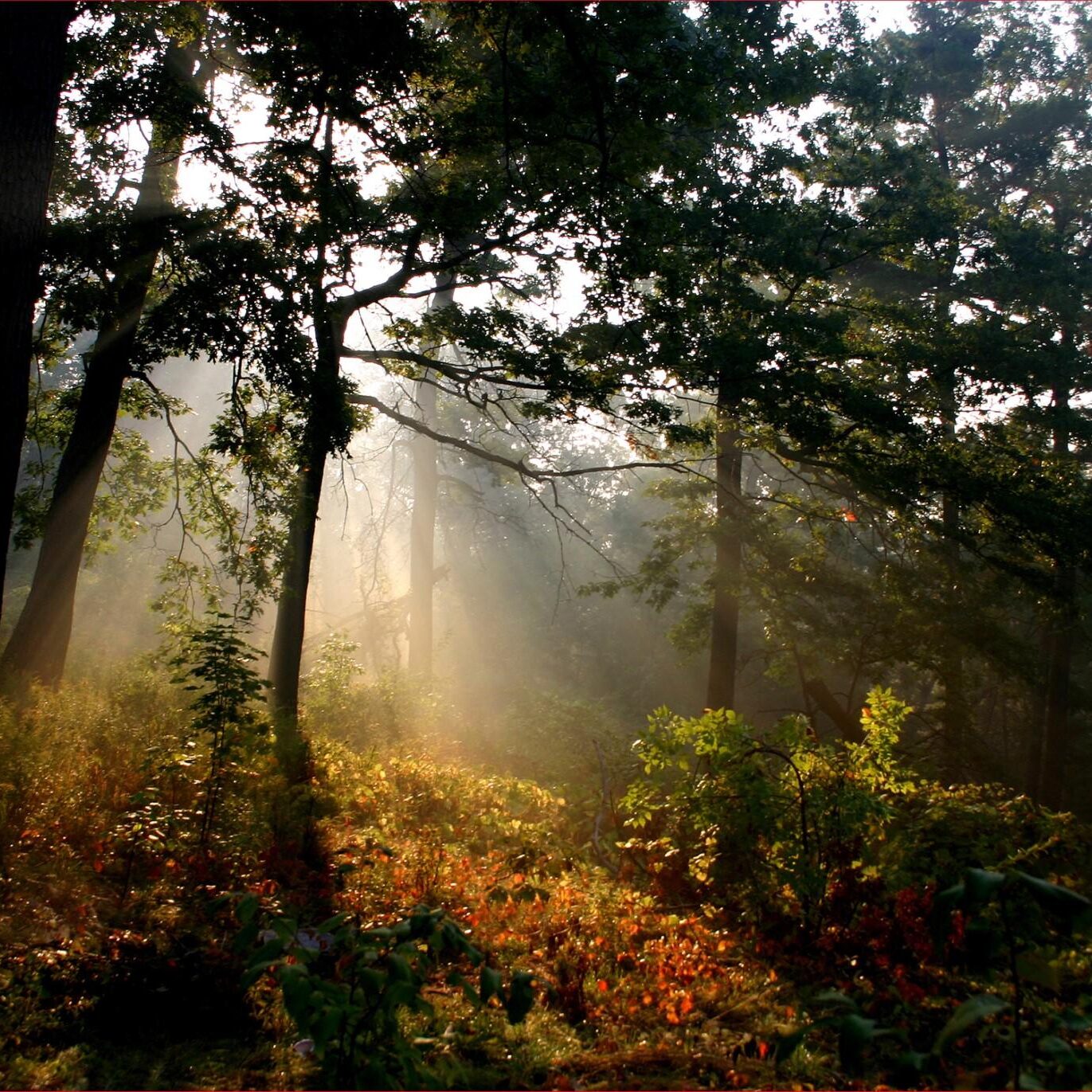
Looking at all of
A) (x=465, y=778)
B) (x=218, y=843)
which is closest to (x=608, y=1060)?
(x=218, y=843)

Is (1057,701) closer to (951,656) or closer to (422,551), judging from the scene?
(951,656)

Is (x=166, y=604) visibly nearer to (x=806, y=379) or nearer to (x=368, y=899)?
(x=368, y=899)

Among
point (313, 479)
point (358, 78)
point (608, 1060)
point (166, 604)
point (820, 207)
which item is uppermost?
point (820, 207)

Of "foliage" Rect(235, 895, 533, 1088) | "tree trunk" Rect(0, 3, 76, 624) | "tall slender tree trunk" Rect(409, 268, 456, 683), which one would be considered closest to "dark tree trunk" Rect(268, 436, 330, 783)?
"tree trunk" Rect(0, 3, 76, 624)

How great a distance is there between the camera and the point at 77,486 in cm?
1072

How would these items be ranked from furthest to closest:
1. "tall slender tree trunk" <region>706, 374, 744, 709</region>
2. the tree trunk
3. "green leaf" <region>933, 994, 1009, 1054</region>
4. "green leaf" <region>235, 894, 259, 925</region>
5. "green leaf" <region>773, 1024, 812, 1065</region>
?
"tall slender tree trunk" <region>706, 374, 744, 709</region>, the tree trunk, "green leaf" <region>235, 894, 259, 925</region>, "green leaf" <region>773, 1024, 812, 1065</region>, "green leaf" <region>933, 994, 1009, 1054</region>

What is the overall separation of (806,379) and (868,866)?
7292mm

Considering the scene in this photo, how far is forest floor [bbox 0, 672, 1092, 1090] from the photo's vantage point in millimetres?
3586

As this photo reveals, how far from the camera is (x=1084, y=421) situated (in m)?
15.0

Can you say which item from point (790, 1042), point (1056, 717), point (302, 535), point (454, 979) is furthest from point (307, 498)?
point (1056, 717)

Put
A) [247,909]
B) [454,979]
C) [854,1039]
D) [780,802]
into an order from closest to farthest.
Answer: [854,1039] < [247,909] < [454,979] < [780,802]

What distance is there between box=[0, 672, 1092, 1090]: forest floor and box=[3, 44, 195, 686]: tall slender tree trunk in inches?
111

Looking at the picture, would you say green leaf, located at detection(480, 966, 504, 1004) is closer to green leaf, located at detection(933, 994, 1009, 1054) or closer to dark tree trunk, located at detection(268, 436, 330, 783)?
green leaf, located at detection(933, 994, 1009, 1054)

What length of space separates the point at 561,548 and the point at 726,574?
5.26 meters
